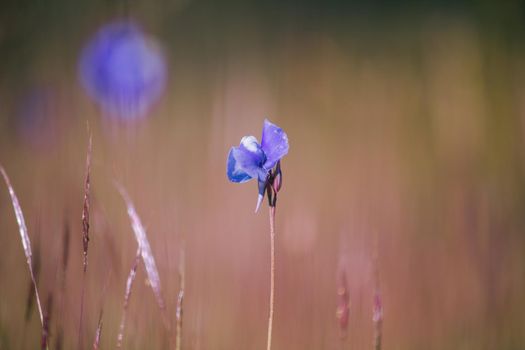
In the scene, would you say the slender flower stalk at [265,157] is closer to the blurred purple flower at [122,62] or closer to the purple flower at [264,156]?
the purple flower at [264,156]

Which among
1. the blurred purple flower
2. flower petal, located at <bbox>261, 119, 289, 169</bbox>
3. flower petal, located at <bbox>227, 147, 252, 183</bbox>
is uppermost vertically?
the blurred purple flower

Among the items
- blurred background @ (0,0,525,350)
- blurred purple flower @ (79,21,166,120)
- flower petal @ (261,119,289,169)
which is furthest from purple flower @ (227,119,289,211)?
blurred purple flower @ (79,21,166,120)

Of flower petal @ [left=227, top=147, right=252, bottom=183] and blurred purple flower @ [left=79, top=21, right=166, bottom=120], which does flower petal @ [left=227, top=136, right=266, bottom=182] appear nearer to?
flower petal @ [left=227, top=147, right=252, bottom=183]

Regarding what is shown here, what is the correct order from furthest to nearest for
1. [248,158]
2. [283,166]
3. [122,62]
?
[122,62]
[283,166]
[248,158]

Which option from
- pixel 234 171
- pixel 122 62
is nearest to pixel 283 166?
pixel 122 62

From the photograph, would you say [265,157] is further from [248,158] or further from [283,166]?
[283,166]

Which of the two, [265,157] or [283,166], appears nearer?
[265,157]

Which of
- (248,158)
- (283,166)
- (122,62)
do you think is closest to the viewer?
(248,158)
